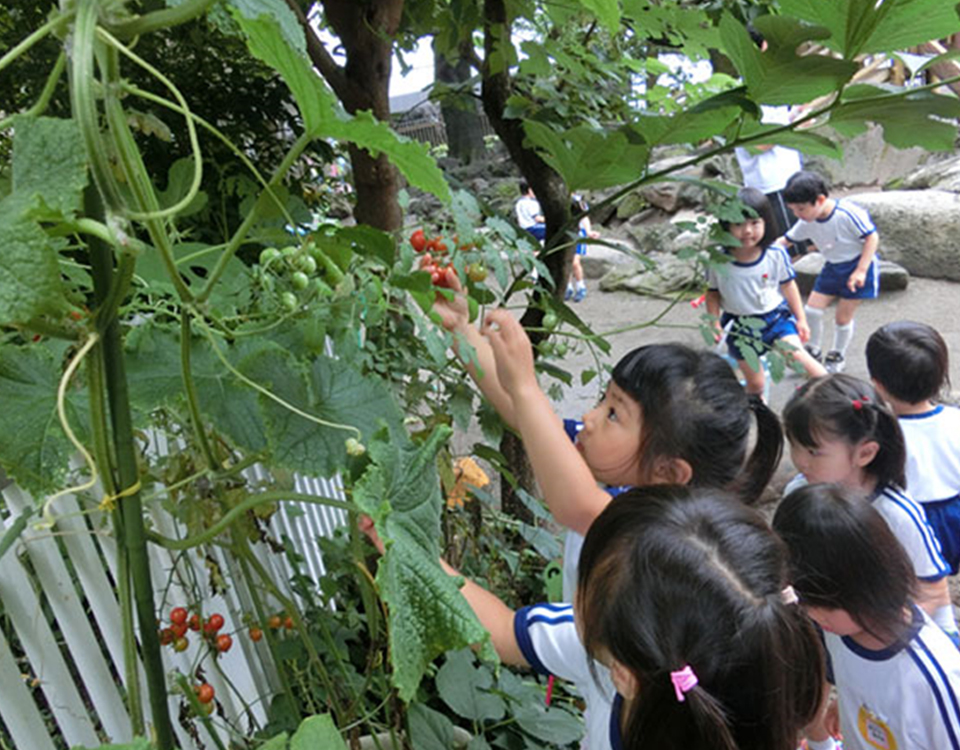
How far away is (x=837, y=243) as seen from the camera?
17.7 ft

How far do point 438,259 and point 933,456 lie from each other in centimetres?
196

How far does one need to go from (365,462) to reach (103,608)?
35.8 inches

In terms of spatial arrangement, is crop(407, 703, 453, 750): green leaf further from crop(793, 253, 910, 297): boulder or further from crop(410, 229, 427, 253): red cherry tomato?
crop(793, 253, 910, 297): boulder

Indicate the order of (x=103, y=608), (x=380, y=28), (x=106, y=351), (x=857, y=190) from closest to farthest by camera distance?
(x=106, y=351), (x=103, y=608), (x=380, y=28), (x=857, y=190)

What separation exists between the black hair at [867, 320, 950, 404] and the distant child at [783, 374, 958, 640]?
335 mm

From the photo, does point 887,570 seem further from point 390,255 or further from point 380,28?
point 380,28

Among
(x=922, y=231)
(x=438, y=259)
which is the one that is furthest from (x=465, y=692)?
(x=922, y=231)

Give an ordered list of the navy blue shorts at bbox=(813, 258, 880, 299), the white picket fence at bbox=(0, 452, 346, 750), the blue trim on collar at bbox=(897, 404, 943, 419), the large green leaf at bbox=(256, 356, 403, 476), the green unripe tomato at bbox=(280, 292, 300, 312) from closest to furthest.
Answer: the large green leaf at bbox=(256, 356, 403, 476) → the green unripe tomato at bbox=(280, 292, 300, 312) → the white picket fence at bbox=(0, 452, 346, 750) → the blue trim on collar at bbox=(897, 404, 943, 419) → the navy blue shorts at bbox=(813, 258, 880, 299)

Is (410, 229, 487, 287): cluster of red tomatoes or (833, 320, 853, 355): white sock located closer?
(410, 229, 487, 287): cluster of red tomatoes

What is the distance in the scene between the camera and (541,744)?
6.75 ft

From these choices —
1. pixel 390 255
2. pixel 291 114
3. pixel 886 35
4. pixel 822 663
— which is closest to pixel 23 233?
pixel 390 255

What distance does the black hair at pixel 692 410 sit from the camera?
5.65 ft

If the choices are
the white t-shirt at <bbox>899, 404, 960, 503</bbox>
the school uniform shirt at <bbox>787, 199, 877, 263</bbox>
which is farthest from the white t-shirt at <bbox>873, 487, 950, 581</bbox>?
the school uniform shirt at <bbox>787, 199, 877, 263</bbox>

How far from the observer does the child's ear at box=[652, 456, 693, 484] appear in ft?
5.66
